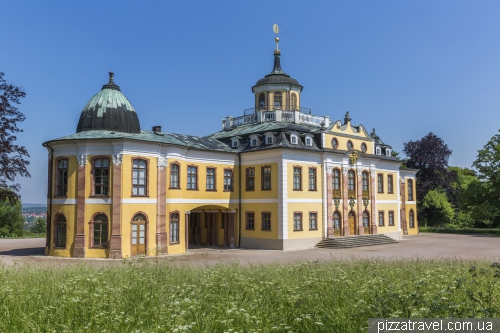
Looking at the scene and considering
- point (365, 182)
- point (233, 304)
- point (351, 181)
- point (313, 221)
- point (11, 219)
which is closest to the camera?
point (233, 304)

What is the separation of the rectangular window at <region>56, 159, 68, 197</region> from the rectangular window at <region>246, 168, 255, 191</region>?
12833 millimetres

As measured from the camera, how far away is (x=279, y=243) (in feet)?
101

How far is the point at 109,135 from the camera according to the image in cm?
2677

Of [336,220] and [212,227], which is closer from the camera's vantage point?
[212,227]

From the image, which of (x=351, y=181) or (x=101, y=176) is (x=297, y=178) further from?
(x=101, y=176)

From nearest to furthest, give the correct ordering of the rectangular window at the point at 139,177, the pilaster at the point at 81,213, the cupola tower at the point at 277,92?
the pilaster at the point at 81,213 < the rectangular window at the point at 139,177 < the cupola tower at the point at 277,92

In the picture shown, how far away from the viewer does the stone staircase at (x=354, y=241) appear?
3275 cm

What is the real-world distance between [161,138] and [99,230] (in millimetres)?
7037

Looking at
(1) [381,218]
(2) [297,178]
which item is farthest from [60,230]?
(1) [381,218]

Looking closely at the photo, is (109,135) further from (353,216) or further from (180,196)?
(353,216)

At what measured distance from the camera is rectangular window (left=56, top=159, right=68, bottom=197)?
27.2m

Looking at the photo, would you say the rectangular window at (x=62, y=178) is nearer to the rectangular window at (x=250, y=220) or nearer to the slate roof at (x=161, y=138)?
the slate roof at (x=161, y=138)

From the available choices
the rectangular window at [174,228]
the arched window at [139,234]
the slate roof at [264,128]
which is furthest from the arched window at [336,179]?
the arched window at [139,234]

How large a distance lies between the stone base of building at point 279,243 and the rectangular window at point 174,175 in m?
7.25
